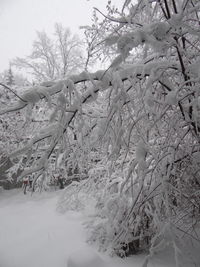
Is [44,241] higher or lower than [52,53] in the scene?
lower

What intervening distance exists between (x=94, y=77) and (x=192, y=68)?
0.62 m

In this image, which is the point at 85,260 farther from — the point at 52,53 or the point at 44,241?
the point at 52,53

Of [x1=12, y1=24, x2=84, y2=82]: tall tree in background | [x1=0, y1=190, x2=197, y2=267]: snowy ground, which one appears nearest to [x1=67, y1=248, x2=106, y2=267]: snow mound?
[x1=0, y1=190, x2=197, y2=267]: snowy ground

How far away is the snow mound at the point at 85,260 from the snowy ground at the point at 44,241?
75 millimetres

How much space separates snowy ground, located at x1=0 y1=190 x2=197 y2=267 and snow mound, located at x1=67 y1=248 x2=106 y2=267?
0.25 feet

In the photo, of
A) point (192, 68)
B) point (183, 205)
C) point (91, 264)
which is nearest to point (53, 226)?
point (91, 264)

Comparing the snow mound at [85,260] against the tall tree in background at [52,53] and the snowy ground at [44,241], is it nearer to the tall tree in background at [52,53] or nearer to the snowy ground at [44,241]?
the snowy ground at [44,241]

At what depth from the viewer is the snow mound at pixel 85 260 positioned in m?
4.20

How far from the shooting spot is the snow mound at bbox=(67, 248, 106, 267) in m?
4.20

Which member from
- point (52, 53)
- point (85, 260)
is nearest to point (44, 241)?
point (85, 260)

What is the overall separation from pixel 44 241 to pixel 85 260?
6.76 feet

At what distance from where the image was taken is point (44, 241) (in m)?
5.95

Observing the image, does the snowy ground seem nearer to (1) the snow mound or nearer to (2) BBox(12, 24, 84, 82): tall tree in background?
(1) the snow mound

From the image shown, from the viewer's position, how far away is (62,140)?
5.71ft
